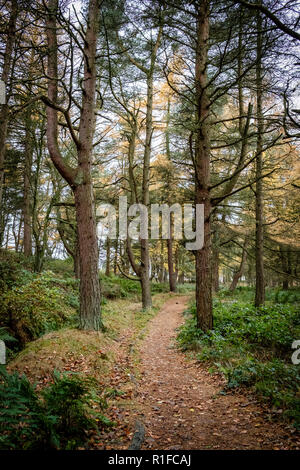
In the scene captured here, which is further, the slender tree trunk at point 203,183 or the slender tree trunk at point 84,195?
the slender tree trunk at point 203,183

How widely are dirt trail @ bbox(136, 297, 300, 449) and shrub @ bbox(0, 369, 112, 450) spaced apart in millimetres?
837

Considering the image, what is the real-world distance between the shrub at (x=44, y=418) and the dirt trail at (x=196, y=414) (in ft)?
2.75

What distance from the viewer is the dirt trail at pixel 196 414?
2920mm

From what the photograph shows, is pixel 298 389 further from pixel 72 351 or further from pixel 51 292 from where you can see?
pixel 51 292

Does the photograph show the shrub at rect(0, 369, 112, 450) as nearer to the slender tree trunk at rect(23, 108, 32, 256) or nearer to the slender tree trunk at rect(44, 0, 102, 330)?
the slender tree trunk at rect(44, 0, 102, 330)

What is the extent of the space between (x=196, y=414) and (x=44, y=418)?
2.23 metres

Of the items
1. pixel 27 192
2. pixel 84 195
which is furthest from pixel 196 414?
pixel 27 192

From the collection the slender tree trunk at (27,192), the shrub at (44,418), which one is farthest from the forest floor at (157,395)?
the slender tree trunk at (27,192)

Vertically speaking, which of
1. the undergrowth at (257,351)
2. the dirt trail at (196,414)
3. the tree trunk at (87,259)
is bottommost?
the dirt trail at (196,414)

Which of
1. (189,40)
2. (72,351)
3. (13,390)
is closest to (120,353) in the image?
(72,351)

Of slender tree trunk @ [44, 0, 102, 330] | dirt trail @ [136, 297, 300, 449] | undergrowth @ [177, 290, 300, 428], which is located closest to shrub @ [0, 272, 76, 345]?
slender tree trunk @ [44, 0, 102, 330]

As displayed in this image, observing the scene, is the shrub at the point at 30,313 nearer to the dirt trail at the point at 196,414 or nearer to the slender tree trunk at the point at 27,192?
the dirt trail at the point at 196,414

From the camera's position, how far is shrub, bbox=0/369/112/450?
2.37m
